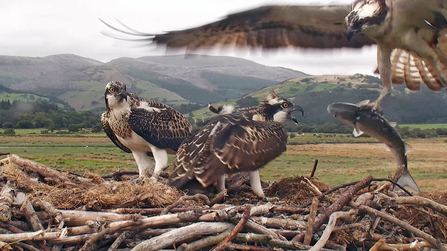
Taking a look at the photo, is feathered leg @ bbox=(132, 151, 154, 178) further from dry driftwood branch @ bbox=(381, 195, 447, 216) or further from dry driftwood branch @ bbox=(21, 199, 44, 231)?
dry driftwood branch @ bbox=(381, 195, 447, 216)

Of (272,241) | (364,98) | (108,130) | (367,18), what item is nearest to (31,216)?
(272,241)

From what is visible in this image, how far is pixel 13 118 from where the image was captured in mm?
17578

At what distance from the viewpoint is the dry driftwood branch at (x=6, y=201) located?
413 cm

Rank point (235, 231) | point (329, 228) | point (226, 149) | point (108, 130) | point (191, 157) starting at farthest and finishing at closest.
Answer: point (108, 130), point (191, 157), point (226, 149), point (329, 228), point (235, 231)

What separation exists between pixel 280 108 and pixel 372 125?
4.29 feet

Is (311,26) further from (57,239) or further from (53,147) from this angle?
(53,147)

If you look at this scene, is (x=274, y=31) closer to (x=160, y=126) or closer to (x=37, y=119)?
(x=160, y=126)

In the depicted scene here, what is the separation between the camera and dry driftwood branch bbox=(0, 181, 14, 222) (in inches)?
163

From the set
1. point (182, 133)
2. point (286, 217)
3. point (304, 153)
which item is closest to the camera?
point (286, 217)

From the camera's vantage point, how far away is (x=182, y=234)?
399 centimetres

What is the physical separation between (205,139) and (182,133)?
177cm

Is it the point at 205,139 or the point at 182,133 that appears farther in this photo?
the point at 182,133

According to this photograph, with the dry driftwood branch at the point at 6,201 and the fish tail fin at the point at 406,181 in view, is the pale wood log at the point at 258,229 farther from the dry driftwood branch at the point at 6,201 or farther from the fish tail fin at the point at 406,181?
the fish tail fin at the point at 406,181

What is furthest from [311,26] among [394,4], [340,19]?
[394,4]
